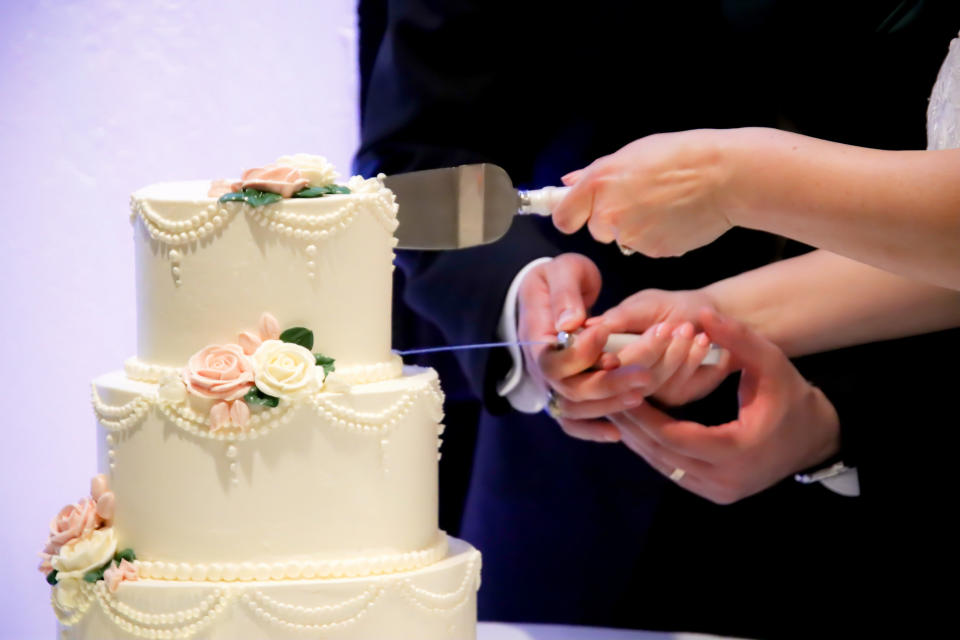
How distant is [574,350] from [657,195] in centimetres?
34

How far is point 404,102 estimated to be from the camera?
192 centimetres

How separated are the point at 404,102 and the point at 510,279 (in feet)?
1.37

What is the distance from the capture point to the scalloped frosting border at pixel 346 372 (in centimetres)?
121

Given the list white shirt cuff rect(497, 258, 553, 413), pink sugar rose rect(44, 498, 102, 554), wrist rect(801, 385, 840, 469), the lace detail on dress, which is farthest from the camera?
white shirt cuff rect(497, 258, 553, 413)

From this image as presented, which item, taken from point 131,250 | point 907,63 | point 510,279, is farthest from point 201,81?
point 907,63

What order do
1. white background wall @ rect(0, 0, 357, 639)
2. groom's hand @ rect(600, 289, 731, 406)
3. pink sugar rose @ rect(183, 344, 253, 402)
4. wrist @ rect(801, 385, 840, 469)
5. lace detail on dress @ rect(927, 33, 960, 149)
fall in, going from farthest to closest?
white background wall @ rect(0, 0, 357, 639) → wrist @ rect(801, 385, 840, 469) → groom's hand @ rect(600, 289, 731, 406) → lace detail on dress @ rect(927, 33, 960, 149) → pink sugar rose @ rect(183, 344, 253, 402)

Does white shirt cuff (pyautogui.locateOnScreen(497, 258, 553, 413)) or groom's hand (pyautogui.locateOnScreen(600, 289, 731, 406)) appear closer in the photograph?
groom's hand (pyautogui.locateOnScreen(600, 289, 731, 406))

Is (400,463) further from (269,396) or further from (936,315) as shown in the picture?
(936,315)

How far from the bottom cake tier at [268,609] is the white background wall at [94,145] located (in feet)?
3.78

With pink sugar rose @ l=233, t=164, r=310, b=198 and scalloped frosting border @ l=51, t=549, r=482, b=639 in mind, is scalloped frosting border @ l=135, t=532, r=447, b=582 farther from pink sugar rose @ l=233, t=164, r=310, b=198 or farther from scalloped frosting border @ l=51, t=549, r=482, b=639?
pink sugar rose @ l=233, t=164, r=310, b=198

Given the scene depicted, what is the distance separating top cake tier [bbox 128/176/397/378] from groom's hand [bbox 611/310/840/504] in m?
0.60

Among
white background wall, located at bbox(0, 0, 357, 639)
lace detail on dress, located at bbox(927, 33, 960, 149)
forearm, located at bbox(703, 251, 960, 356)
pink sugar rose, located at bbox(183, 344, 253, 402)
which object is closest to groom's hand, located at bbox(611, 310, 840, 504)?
forearm, located at bbox(703, 251, 960, 356)

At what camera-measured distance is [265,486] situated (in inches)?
45.2

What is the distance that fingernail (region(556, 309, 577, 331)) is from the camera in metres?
1.58
